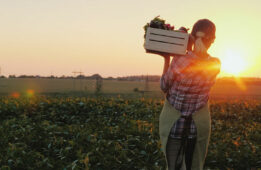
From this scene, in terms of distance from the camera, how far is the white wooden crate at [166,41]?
90.6 inches

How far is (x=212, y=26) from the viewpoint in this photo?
219 cm

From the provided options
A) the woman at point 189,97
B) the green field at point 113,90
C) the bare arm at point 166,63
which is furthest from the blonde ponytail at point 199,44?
the green field at point 113,90

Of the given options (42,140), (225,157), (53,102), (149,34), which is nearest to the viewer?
(149,34)

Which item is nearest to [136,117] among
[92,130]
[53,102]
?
[92,130]

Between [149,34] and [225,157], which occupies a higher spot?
[149,34]

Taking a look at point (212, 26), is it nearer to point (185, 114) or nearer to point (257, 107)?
point (185, 114)

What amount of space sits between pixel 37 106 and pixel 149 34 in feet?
25.4

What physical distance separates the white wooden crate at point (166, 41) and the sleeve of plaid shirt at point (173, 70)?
11 cm

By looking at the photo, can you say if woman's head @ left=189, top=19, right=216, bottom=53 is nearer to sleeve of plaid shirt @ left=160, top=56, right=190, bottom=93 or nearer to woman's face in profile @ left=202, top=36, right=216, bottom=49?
woman's face in profile @ left=202, top=36, right=216, bottom=49

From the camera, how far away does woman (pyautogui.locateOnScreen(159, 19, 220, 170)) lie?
86.0 inches

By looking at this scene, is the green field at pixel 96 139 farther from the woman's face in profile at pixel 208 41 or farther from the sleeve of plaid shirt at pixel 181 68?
the woman's face in profile at pixel 208 41

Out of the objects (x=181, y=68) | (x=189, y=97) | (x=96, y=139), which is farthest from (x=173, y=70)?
(x=96, y=139)

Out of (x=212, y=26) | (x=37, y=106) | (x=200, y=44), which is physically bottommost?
(x=37, y=106)

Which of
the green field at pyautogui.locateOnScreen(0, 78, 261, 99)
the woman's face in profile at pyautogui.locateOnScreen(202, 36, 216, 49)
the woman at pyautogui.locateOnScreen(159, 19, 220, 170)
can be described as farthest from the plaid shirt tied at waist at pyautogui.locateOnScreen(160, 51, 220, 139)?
the green field at pyautogui.locateOnScreen(0, 78, 261, 99)
